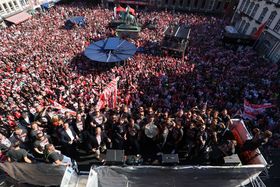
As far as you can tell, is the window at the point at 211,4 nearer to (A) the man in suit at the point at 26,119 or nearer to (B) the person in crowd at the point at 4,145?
(A) the man in suit at the point at 26,119

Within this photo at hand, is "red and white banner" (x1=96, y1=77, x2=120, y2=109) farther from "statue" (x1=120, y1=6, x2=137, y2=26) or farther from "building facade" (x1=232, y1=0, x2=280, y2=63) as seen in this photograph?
"building facade" (x1=232, y1=0, x2=280, y2=63)

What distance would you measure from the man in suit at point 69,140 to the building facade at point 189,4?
4316 cm

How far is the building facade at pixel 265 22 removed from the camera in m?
25.4

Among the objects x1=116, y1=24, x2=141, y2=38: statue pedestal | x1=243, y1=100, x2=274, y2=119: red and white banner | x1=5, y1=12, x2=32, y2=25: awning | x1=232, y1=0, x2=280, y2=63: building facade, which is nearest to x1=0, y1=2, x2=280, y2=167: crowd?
x1=243, y1=100, x2=274, y2=119: red and white banner

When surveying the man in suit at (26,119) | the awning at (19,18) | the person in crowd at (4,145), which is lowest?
the awning at (19,18)

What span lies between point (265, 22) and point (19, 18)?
43.7 m

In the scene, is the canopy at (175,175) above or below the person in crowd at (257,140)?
below

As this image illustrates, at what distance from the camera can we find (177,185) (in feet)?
27.2

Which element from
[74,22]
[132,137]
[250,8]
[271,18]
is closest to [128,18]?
[74,22]

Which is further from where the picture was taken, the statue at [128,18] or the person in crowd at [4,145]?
the statue at [128,18]

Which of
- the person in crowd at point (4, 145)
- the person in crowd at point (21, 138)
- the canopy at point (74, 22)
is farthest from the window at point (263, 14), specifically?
the person in crowd at point (4, 145)

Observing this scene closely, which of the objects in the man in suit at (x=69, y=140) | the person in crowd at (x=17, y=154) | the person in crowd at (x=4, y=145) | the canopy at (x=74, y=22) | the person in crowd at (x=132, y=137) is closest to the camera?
the person in crowd at (x=17, y=154)

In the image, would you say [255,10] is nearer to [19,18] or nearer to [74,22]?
[74,22]

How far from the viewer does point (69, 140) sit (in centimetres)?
879
